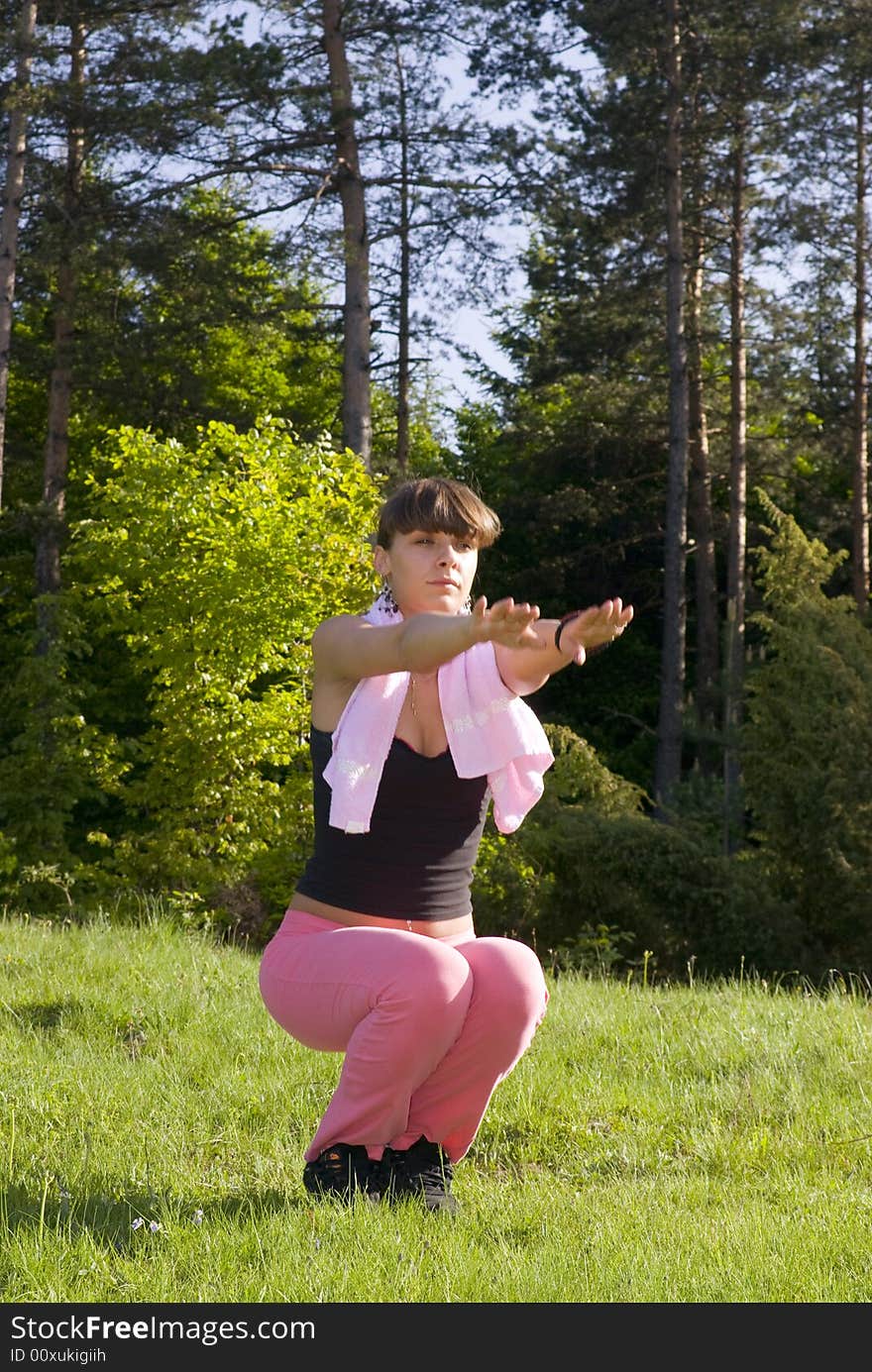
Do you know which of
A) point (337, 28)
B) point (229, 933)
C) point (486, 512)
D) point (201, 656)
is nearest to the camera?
point (486, 512)

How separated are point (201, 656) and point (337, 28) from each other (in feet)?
34.0

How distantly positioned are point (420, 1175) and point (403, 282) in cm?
2437

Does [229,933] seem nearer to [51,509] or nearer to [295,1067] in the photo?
[295,1067]

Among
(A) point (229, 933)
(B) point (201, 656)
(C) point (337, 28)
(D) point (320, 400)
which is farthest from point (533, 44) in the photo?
(A) point (229, 933)

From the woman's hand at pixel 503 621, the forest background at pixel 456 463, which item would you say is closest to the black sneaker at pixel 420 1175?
the woman's hand at pixel 503 621

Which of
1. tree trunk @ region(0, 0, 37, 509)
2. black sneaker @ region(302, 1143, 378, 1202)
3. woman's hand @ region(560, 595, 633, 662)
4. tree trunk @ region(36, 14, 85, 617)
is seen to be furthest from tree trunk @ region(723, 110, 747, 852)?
woman's hand @ region(560, 595, 633, 662)

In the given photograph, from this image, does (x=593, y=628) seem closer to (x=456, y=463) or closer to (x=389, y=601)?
(x=389, y=601)

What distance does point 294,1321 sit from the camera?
2.76 m

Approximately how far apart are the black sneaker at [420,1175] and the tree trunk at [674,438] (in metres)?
19.2

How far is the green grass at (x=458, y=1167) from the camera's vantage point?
302cm

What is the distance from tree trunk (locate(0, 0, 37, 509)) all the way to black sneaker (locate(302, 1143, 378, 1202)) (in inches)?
666

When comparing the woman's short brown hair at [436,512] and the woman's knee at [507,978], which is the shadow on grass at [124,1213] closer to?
the woman's knee at [507,978]

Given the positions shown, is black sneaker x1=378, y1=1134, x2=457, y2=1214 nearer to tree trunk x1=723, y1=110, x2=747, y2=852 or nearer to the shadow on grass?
the shadow on grass

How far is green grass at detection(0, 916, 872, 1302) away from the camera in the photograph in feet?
9.91
